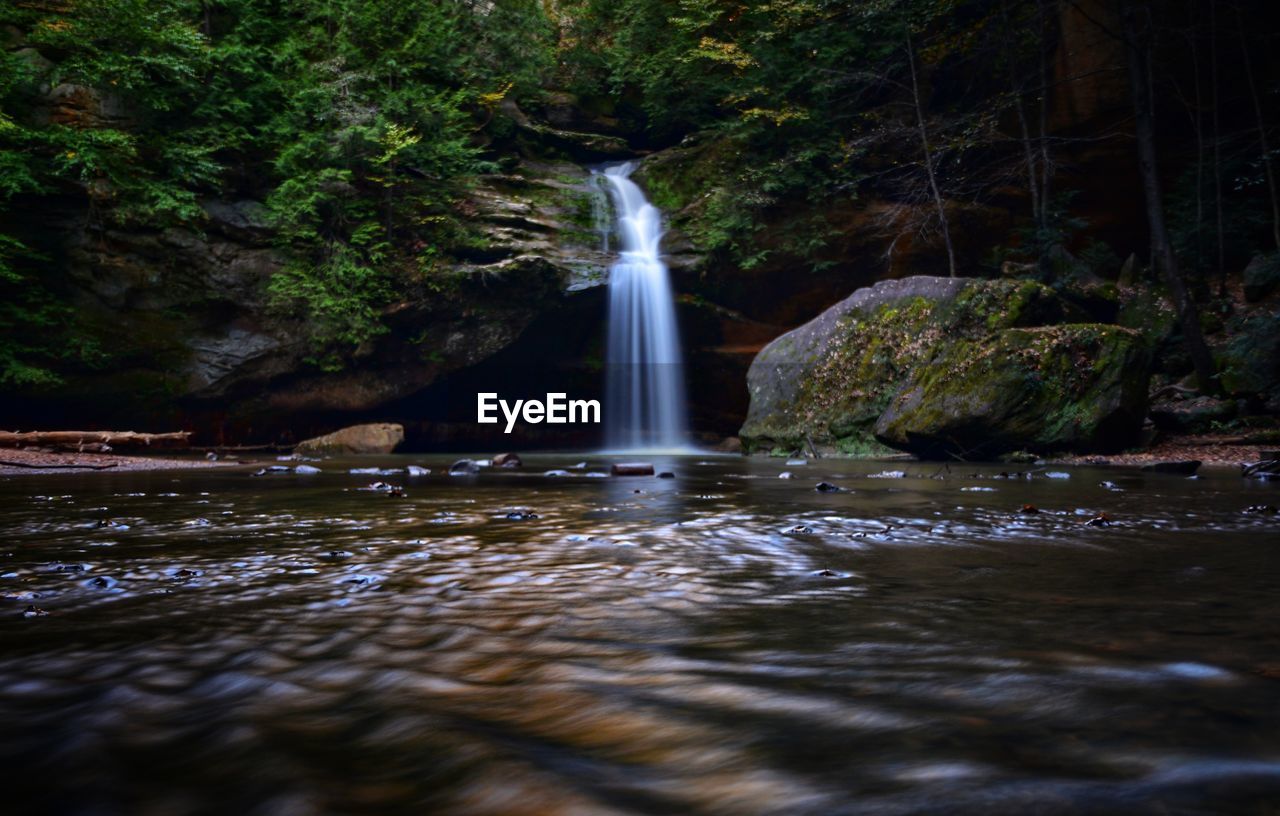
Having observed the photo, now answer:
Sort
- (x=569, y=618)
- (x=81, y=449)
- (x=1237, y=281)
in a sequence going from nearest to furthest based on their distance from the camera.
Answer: (x=569, y=618) < (x=81, y=449) < (x=1237, y=281)

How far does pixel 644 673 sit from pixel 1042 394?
1267cm

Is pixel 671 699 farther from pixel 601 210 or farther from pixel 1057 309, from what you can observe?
pixel 601 210

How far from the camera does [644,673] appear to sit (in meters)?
2.06

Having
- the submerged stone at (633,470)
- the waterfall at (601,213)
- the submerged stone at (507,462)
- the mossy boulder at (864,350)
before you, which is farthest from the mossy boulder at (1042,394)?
the waterfall at (601,213)

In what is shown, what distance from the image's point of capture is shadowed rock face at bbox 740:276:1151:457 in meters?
12.5

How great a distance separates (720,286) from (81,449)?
16.7m

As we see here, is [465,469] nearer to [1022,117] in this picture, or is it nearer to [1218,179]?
[1022,117]

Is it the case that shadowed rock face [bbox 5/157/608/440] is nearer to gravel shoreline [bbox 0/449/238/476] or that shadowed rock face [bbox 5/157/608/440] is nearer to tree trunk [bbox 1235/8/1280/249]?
gravel shoreline [bbox 0/449/238/476]

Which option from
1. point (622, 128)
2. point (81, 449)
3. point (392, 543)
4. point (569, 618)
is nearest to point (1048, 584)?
point (569, 618)

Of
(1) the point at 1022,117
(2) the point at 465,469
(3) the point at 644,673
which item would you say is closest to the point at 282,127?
(2) the point at 465,469

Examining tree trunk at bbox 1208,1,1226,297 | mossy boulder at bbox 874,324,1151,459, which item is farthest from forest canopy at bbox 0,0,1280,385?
mossy boulder at bbox 874,324,1151,459

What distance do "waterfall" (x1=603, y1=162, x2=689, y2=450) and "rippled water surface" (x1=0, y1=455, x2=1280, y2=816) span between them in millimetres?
17909

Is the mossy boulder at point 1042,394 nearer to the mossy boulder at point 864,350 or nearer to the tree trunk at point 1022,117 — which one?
the mossy boulder at point 864,350

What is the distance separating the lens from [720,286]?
2292 cm
